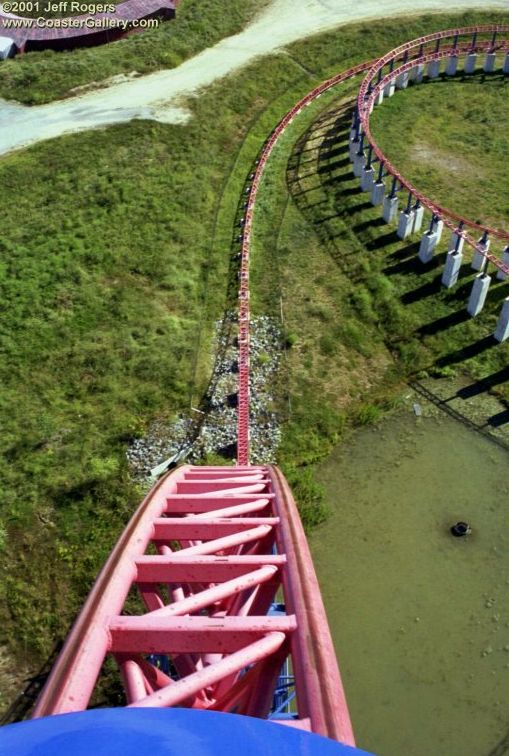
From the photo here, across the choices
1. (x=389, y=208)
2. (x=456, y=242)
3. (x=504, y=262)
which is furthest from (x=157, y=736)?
(x=389, y=208)

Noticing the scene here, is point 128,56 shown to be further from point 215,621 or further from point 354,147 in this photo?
point 215,621

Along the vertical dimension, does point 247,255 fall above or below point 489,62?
below

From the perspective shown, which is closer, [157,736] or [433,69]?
[157,736]

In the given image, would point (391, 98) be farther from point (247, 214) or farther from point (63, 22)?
point (63, 22)

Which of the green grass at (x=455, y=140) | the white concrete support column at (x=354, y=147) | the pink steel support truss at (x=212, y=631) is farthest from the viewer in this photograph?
the white concrete support column at (x=354, y=147)

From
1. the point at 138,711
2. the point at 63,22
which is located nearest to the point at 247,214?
the point at 63,22

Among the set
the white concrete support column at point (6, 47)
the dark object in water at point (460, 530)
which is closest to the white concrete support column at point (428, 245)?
the dark object in water at point (460, 530)

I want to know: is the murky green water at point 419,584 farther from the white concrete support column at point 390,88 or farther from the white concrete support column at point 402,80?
the white concrete support column at point 402,80
